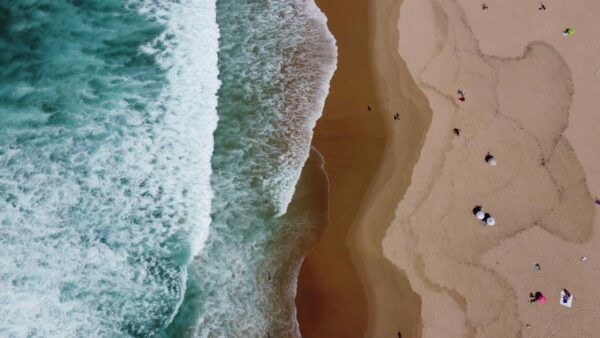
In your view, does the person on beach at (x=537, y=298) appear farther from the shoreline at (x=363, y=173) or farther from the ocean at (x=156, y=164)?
the ocean at (x=156, y=164)

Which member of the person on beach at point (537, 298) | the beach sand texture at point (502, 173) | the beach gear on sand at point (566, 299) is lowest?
the beach gear on sand at point (566, 299)

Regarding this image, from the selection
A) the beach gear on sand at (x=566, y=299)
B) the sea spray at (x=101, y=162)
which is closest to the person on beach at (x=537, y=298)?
the beach gear on sand at (x=566, y=299)

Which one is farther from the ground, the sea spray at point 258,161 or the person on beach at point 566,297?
the sea spray at point 258,161

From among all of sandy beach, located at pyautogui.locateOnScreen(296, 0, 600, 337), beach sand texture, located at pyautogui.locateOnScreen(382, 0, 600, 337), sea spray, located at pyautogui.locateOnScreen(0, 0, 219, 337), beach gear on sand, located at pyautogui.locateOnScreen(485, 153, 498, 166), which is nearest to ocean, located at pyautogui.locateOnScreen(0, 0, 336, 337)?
sea spray, located at pyautogui.locateOnScreen(0, 0, 219, 337)

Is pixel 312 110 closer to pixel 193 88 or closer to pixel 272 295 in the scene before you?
pixel 193 88

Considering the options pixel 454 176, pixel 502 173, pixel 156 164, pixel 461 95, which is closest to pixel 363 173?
pixel 454 176

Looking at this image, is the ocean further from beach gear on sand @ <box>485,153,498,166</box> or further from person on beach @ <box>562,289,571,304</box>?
person on beach @ <box>562,289,571,304</box>
